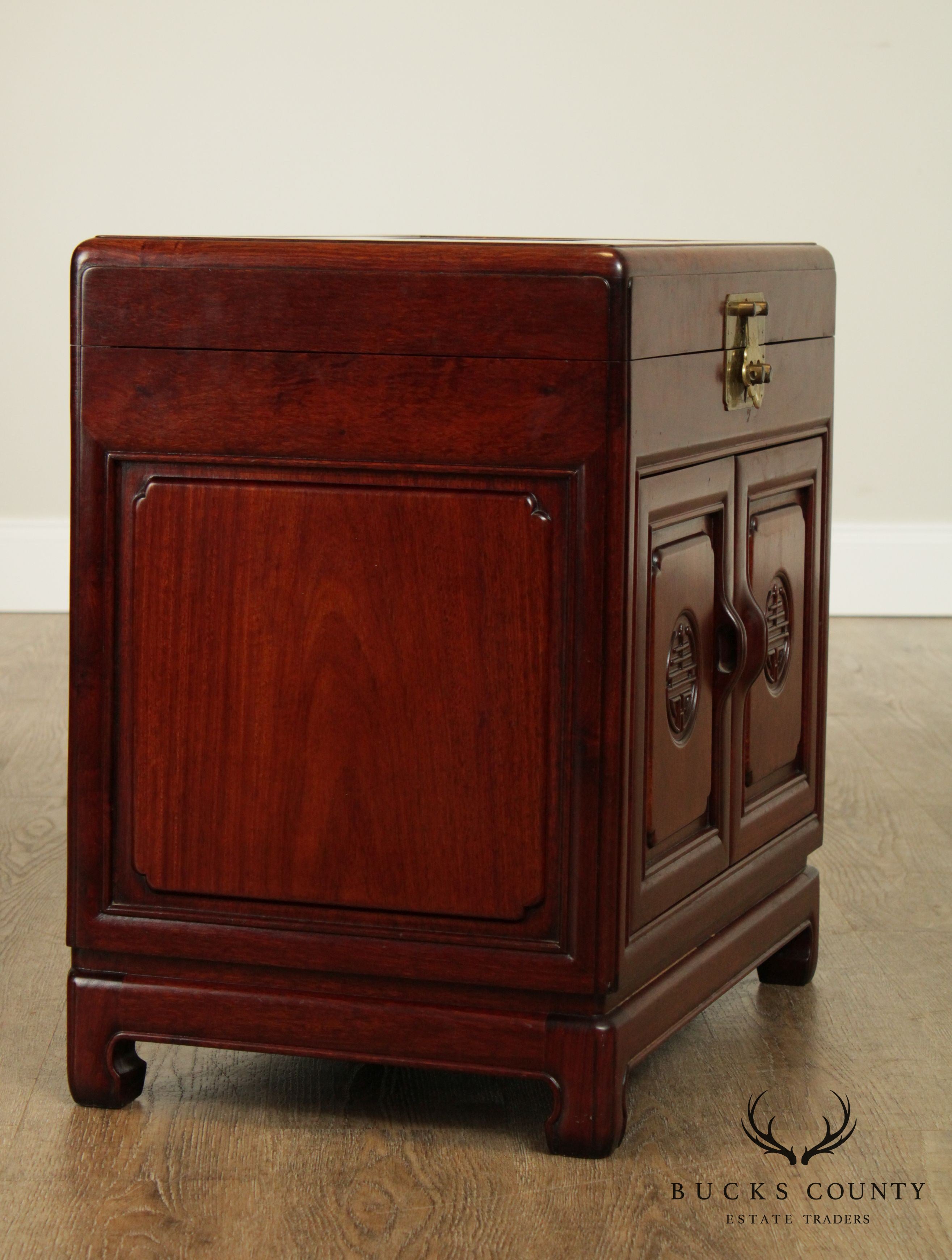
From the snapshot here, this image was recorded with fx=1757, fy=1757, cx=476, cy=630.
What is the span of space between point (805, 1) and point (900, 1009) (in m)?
2.84

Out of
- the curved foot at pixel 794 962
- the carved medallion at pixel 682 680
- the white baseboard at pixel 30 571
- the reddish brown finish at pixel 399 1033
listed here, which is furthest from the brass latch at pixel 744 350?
the white baseboard at pixel 30 571

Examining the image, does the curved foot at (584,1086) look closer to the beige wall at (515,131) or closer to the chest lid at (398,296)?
the chest lid at (398,296)

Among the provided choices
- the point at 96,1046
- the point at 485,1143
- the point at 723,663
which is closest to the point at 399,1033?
the point at 485,1143

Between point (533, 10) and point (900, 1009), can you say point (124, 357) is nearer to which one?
point (900, 1009)

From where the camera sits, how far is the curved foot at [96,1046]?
52.9 inches

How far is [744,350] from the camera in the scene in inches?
55.0

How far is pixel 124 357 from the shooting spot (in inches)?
50.4

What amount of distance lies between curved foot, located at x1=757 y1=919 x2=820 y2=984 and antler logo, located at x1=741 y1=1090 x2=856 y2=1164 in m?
0.30

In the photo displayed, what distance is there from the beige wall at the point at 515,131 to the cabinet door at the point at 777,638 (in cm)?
233

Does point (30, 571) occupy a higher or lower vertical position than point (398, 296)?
lower

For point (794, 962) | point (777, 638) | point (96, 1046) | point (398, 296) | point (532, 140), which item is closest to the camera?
point (398, 296)

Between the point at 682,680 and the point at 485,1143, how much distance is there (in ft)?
1.25

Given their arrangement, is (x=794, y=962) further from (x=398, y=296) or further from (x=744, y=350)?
(x=398, y=296)

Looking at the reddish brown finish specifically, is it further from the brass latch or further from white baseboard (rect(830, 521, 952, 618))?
white baseboard (rect(830, 521, 952, 618))
